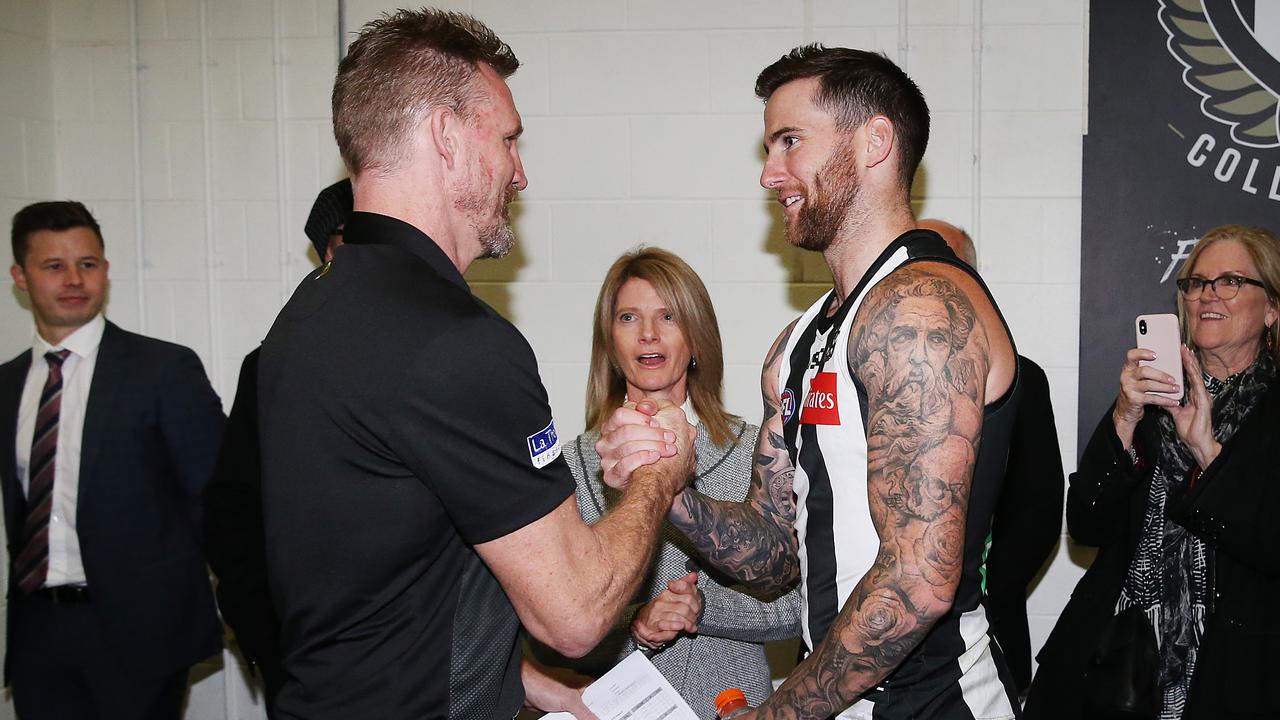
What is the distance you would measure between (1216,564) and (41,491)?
3.30 m

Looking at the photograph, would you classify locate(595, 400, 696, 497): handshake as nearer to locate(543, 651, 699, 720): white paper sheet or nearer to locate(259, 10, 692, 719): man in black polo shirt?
locate(259, 10, 692, 719): man in black polo shirt

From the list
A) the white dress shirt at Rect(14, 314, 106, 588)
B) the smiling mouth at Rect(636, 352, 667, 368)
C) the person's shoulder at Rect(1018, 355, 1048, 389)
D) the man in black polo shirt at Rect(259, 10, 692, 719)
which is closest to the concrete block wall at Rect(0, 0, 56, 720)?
the white dress shirt at Rect(14, 314, 106, 588)

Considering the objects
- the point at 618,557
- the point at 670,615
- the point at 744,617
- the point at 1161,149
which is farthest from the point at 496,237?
the point at 1161,149

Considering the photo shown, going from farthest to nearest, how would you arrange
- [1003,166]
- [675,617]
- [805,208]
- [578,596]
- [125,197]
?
[125,197], [1003,166], [675,617], [805,208], [578,596]

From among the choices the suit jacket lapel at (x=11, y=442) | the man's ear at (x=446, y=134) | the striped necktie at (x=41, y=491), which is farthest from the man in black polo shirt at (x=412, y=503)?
the suit jacket lapel at (x=11, y=442)

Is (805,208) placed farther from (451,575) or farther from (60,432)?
(60,432)

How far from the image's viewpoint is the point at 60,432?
9.93 ft

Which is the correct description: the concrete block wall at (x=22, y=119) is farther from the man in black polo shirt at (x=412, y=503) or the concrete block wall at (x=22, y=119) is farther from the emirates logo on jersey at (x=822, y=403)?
the emirates logo on jersey at (x=822, y=403)

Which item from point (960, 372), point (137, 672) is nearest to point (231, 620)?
point (137, 672)

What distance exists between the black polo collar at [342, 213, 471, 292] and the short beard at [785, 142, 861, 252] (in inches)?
26.2

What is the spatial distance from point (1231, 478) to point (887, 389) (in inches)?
59.4

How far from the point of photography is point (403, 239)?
147cm

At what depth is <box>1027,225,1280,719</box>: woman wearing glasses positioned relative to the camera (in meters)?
2.47

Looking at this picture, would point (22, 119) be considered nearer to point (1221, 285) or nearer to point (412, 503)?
point (412, 503)
